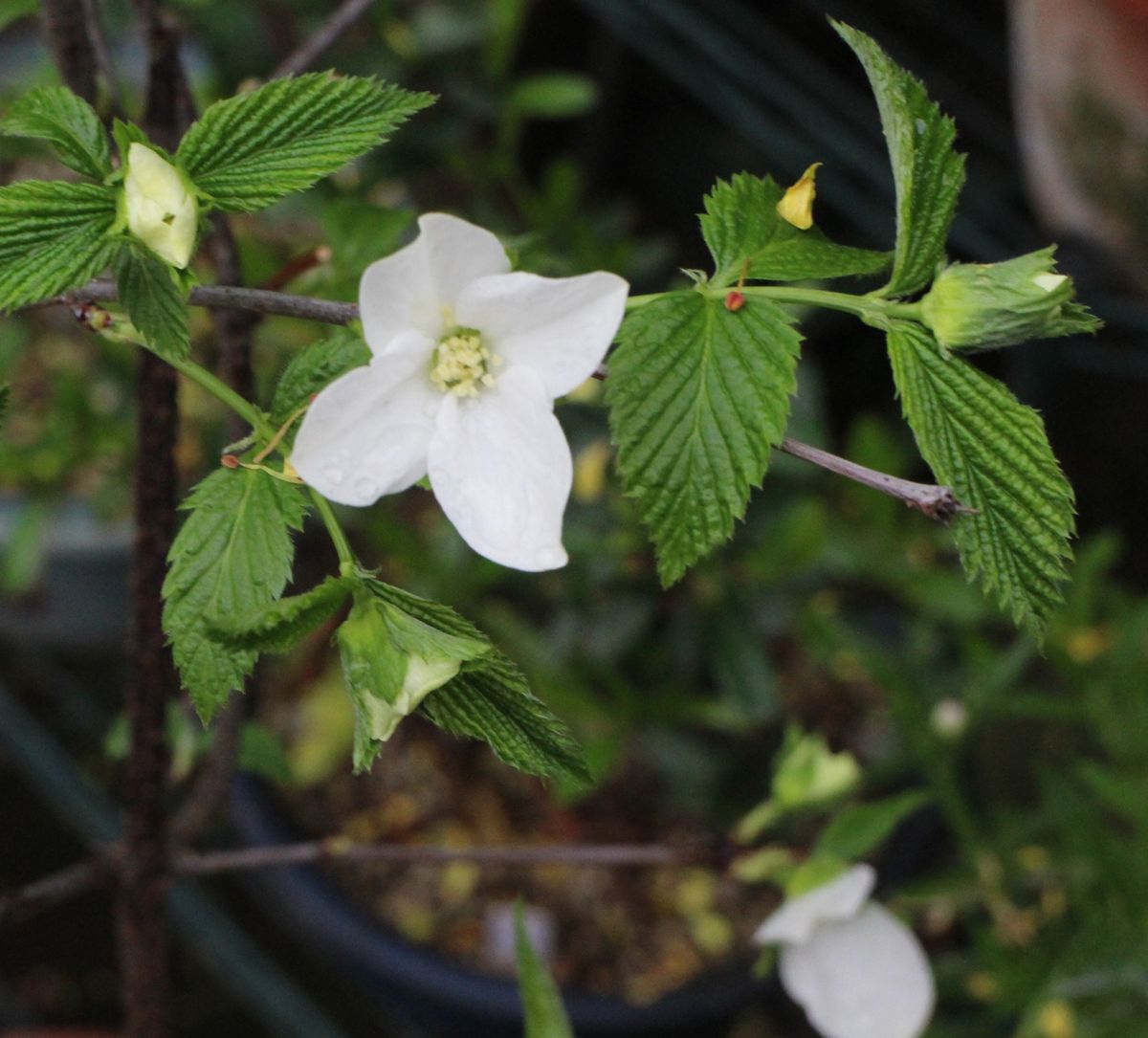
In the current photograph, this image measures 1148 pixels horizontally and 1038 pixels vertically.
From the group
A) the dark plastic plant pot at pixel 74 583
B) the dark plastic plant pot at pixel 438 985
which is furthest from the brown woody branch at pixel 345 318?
the dark plastic plant pot at pixel 74 583

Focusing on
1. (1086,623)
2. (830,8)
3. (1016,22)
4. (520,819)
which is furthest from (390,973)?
(830,8)

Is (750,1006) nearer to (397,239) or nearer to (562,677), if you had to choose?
(562,677)

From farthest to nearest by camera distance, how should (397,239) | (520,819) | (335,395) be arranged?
(520,819) → (397,239) → (335,395)

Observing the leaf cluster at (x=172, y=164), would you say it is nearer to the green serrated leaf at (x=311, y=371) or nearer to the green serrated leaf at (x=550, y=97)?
the green serrated leaf at (x=311, y=371)

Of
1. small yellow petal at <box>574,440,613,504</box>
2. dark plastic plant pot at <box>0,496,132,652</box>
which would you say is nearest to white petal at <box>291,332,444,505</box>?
small yellow petal at <box>574,440,613,504</box>

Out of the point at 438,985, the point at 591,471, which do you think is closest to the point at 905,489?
the point at 591,471

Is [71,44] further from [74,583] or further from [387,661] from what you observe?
[74,583]

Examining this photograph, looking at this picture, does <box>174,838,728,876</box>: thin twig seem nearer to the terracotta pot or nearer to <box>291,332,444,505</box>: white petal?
<box>291,332,444,505</box>: white petal
